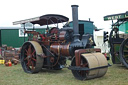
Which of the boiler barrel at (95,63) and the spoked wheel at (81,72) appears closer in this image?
the boiler barrel at (95,63)

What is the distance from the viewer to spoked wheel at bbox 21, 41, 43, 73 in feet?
21.8

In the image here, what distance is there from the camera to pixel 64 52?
6.38 meters

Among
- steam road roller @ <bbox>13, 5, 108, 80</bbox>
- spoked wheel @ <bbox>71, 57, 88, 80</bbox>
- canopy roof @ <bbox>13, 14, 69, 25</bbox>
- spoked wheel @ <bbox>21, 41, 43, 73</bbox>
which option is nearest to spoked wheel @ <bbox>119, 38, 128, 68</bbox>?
steam road roller @ <bbox>13, 5, 108, 80</bbox>

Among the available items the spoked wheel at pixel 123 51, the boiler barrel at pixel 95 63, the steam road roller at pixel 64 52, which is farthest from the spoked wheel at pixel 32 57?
the spoked wheel at pixel 123 51

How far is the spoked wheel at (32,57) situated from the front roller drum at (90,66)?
55.8 inches

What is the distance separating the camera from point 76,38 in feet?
20.1

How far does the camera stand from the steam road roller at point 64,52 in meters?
5.38

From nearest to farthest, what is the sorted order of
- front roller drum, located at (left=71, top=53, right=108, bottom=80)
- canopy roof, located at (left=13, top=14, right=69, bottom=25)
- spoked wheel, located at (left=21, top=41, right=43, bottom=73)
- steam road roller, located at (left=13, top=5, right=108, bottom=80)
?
front roller drum, located at (left=71, top=53, right=108, bottom=80)
steam road roller, located at (left=13, top=5, right=108, bottom=80)
spoked wheel, located at (left=21, top=41, right=43, bottom=73)
canopy roof, located at (left=13, top=14, right=69, bottom=25)

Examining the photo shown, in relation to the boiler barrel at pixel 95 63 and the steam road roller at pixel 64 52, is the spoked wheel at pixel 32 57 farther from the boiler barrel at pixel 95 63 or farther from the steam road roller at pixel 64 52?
the boiler barrel at pixel 95 63

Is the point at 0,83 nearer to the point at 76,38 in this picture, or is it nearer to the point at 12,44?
the point at 76,38

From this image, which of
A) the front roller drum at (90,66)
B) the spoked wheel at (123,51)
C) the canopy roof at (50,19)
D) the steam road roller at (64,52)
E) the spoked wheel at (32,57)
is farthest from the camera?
the spoked wheel at (123,51)

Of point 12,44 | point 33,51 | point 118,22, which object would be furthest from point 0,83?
point 12,44

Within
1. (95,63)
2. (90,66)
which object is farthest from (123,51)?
(90,66)

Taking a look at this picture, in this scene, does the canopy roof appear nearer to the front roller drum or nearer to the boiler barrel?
the front roller drum
